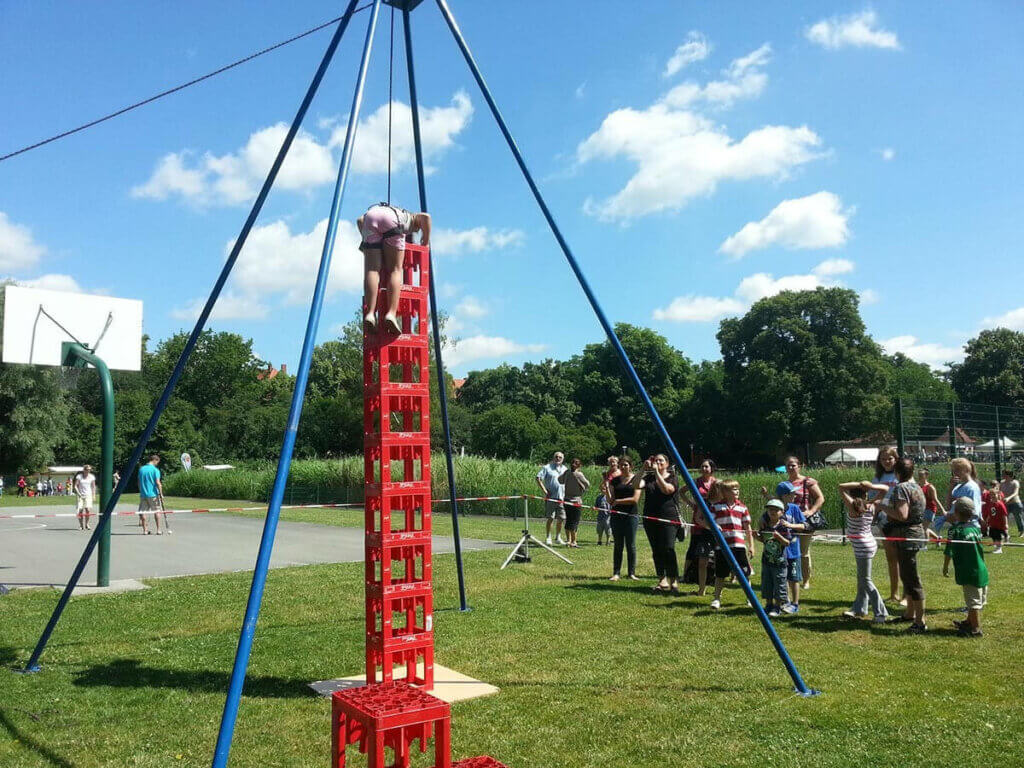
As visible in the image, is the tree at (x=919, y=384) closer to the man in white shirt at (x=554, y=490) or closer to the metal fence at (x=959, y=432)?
the metal fence at (x=959, y=432)

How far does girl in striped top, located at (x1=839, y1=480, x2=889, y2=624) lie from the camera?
8258mm

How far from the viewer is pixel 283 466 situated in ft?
14.1

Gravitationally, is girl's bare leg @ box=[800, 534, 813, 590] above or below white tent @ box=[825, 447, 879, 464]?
below

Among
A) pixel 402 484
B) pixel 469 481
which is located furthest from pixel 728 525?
pixel 469 481

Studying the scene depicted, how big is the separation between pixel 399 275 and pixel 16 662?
4.76m

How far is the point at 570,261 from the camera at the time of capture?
20.8 ft

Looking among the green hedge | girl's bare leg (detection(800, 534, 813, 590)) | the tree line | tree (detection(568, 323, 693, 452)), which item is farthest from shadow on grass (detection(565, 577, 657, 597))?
tree (detection(568, 323, 693, 452))

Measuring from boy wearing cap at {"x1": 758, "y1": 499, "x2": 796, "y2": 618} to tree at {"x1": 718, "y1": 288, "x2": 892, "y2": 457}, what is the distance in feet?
148

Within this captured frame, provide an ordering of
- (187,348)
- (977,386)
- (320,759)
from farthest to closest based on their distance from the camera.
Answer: (977,386), (187,348), (320,759)

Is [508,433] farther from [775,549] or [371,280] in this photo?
[371,280]

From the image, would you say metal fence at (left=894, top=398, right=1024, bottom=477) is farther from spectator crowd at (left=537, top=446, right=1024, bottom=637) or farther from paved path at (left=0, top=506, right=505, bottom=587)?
paved path at (left=0, top=506, right=505, bottom=587)

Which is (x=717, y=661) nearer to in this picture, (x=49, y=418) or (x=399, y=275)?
(x=399, y=275)

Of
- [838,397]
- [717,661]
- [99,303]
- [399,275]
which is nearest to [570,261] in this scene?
[399,275]

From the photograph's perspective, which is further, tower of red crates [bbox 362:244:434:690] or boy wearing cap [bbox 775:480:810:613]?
boy wearing cap [bbox 775:480:810:613]
